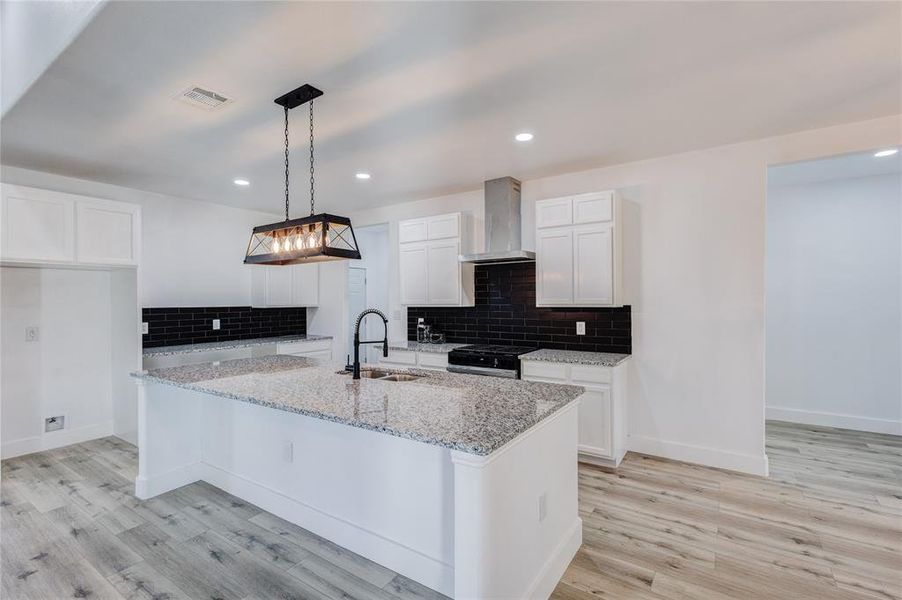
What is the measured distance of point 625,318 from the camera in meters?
3.87

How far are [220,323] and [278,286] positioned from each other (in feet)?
2.68

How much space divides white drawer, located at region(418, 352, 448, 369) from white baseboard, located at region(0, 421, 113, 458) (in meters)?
3.27

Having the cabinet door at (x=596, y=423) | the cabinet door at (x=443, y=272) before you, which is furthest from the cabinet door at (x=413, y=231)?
the cabinet door at (x=596, y=423)

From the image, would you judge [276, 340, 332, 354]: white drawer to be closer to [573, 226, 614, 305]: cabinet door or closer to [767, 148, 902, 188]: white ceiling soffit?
[573, 226, 614, 305]: cabinet door

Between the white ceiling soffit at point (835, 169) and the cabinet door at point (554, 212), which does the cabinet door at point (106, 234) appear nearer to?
the cabinet door at point (554, 212)

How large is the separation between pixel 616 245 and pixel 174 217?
15.4 feet

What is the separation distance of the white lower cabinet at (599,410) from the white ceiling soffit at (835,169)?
7.92 ft

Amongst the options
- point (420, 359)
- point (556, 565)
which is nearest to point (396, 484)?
point (556, 565)

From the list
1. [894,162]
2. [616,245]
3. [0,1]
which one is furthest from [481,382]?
[894,162]

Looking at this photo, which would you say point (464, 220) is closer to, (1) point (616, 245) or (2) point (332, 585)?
→ (1) point (616, 245)

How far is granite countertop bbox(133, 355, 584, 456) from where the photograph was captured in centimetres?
A: 163

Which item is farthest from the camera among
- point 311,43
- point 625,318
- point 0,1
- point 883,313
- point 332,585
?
point 883,313

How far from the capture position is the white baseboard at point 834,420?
4.25 meters

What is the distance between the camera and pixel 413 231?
4762 millimetres
